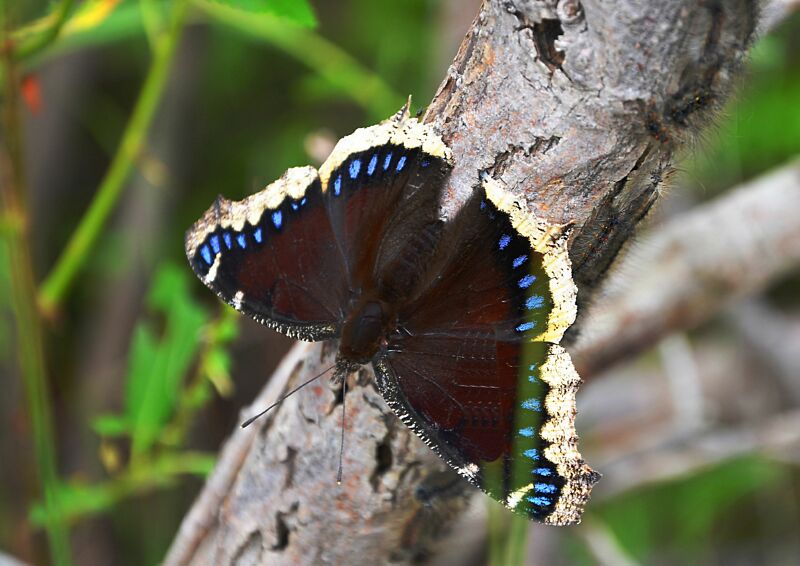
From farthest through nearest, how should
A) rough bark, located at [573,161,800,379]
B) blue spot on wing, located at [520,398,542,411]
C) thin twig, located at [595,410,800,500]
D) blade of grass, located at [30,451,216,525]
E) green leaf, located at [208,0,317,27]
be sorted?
1. thin twig, located at [595,410,800,500]
2. rough bark, located at [573,161,800,379]
3. blade of grass, located at [30,451,216,525]
4. green leaf, located at [208,0,317,27]
5. blue spot on wing, located at [520,398,542,411]

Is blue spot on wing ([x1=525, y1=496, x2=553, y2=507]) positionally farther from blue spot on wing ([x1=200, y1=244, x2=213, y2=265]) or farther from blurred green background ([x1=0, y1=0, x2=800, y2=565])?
blurred green background ([x1=0, y1=0, x2=800, y2=565])

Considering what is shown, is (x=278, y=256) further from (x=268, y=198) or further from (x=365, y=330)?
(x=365, y=330)

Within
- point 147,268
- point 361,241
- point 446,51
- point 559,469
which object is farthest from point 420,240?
point 147,268

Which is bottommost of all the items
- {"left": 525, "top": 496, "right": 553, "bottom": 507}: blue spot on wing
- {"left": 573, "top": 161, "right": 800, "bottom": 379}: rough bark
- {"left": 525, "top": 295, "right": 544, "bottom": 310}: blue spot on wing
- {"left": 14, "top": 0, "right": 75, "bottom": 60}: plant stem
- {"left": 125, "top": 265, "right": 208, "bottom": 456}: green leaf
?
{"left": 573, "top": 161, "right": 800, "bottom": 379}: rough bark

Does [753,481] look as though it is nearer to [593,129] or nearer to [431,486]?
[431,486]

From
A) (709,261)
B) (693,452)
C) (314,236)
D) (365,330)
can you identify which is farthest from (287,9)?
(693,452)

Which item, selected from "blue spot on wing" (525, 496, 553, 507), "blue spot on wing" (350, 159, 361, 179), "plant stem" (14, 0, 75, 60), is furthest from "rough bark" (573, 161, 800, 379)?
"plant stem" (14, 0, 75, 60)

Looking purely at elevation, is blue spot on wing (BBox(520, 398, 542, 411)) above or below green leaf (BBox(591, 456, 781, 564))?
above
